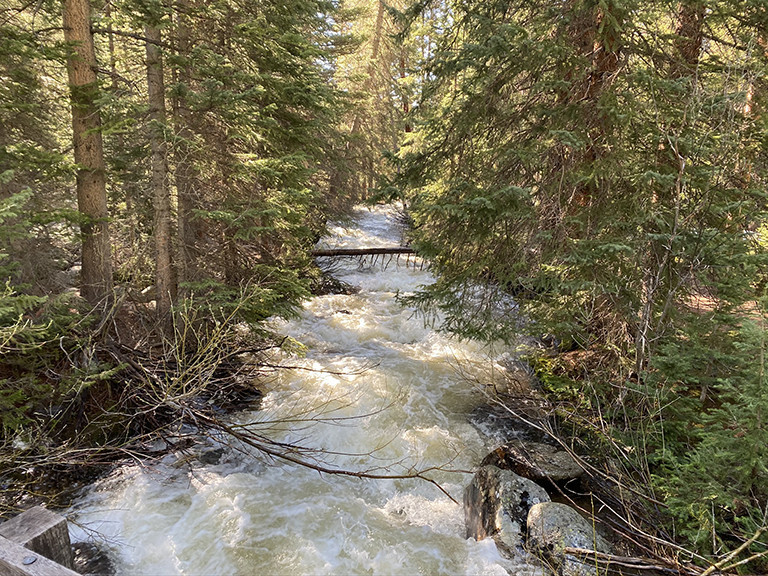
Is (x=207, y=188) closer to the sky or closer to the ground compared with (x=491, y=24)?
closer to the ground

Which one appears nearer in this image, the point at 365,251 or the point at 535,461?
the point at 535,461

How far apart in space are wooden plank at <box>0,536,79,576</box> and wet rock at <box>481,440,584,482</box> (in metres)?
4.79

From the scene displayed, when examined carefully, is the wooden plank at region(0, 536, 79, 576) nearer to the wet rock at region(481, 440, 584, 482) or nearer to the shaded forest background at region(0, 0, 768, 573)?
the shaded forest background at region(0, 0, 768, 573)

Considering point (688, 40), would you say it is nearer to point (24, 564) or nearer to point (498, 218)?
point (498, 218)

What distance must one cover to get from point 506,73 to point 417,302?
155 inches

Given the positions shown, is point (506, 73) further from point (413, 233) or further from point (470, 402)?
point (470, 402)

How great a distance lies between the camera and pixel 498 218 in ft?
19.1

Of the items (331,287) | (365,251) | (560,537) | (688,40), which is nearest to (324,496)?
(560,537)

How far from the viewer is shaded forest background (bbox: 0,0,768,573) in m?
4.44

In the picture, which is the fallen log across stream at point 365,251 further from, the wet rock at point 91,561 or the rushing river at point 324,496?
the wet rock at point 91,561

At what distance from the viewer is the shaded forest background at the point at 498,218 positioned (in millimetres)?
4438

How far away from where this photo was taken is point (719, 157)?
15.4 ft

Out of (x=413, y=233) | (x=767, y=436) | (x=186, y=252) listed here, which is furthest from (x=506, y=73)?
(x=186, y=252)

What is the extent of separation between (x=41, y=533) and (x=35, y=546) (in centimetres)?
7
